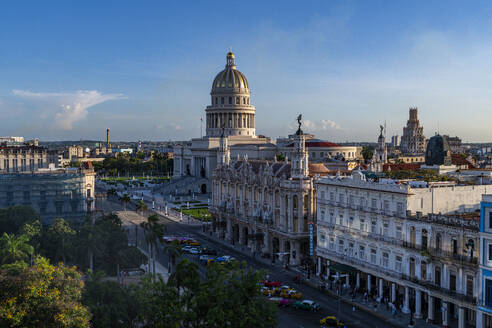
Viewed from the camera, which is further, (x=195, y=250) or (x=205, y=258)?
(x=195, y=250)

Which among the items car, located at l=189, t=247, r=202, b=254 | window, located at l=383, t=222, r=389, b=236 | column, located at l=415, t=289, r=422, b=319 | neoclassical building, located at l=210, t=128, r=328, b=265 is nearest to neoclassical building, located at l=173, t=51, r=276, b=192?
neoclassical building, located at l=210, t=128, r=328, b=265

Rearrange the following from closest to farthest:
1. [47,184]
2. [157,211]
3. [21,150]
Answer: [47,184] < [157,211] < [21,150]

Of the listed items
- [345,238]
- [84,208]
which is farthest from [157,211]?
[345,238]

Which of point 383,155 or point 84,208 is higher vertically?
point 383,155

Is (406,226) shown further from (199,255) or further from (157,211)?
(157,211)

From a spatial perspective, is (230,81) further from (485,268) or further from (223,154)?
(485,268)

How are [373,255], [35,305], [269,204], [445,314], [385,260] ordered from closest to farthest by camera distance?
[35,305]
[445,314]
[385,260]
[373,255]
[269,204]

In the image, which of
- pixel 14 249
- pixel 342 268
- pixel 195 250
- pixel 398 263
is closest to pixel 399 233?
pixel 398 263
